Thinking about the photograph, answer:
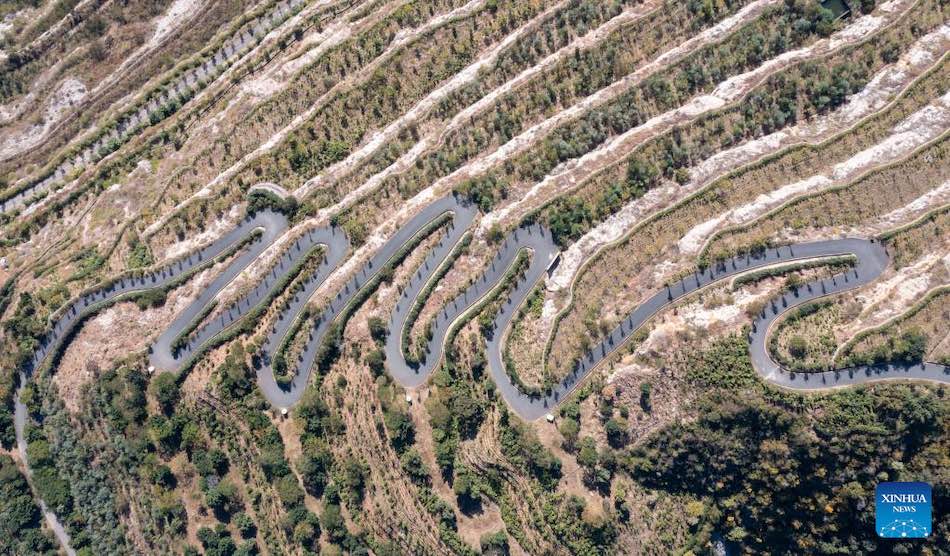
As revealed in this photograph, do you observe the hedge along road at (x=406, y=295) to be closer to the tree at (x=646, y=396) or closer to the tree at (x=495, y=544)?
the tree at (x=646, y=396)

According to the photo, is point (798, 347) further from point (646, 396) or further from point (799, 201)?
point (799, 201)

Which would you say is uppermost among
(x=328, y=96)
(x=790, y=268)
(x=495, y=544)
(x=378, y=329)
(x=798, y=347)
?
(x=328, y=96)

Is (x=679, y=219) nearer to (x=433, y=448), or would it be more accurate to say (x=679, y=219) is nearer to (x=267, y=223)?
(x=433, y=448)

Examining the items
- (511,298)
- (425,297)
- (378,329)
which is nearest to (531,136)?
(511,298)

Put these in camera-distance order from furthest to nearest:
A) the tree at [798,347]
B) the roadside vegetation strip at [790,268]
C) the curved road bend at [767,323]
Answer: the roadside vegetation strip at [790,268], the tree at [798,347], the curved road bend at [767,323]

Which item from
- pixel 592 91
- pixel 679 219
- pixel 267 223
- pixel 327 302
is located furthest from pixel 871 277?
pixel 267 223

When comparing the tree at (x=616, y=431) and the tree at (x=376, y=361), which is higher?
the tree at (x=376, y=361)

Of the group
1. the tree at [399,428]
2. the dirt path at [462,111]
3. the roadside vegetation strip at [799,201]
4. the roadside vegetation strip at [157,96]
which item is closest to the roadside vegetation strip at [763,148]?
the roadside vegetation strip at [799,201]
